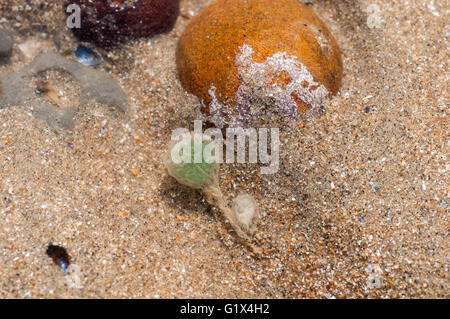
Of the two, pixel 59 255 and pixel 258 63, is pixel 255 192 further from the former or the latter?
pixel 59 255

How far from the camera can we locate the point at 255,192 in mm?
2516

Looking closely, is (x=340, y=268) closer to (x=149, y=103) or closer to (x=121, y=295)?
(x=121, y=295)

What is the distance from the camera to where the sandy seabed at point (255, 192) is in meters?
2.20

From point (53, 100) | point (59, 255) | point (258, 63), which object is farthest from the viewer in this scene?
point (53, 100)

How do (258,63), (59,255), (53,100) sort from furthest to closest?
(53,100), (258,63), (59,255)

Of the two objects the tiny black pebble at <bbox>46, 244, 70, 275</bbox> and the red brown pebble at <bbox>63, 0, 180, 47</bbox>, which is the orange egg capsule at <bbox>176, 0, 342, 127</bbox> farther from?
the tiny black pebble at <bbox>46, 244, 70, 275</bbox>

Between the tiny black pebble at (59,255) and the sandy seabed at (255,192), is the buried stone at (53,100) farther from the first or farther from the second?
the tiny black pebble at (59,255)

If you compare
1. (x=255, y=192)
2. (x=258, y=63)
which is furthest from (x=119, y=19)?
(x=255, y=192)

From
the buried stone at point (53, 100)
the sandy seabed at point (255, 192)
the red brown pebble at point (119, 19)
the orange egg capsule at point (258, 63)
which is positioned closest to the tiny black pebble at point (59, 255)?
the sandy seabed at point (255, 192)

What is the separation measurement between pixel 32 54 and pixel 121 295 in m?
1.96

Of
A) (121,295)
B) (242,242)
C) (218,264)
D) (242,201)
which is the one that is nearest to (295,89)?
(242,201)

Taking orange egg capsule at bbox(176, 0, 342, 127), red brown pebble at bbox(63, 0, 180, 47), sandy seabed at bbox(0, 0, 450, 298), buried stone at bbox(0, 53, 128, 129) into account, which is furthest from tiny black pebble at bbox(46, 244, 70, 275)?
red brown pebble at bbox(63, 0, 180, 47)

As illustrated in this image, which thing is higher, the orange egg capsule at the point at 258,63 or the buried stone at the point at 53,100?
the orange egg capsule at the point at 258,63

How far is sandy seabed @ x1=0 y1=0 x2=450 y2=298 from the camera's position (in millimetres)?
2197
